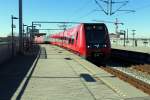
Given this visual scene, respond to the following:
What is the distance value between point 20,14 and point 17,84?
23.3 m

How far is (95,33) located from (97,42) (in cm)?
73

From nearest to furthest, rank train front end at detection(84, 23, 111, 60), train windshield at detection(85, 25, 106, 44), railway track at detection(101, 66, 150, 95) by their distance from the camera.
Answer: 1. railway track at detection(101, 66, 150, 95)
2. train front end at detection(84, 23, 111, 60)
3. train windshield at detection(85, 25, 106, 44)

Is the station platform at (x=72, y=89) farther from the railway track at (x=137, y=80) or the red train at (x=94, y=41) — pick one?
the red train at (x=94, y=41)

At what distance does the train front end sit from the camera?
26.1 metres

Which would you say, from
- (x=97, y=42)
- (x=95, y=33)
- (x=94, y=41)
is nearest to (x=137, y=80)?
(x=97, y=42)

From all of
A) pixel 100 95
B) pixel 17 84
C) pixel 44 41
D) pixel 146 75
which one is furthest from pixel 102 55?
pixel 44 41

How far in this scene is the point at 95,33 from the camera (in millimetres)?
26750

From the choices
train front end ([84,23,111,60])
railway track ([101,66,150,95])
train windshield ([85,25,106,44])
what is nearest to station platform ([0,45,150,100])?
railway track ([101,66,150,95])

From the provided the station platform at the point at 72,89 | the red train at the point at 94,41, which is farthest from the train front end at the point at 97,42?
the station platform at the point at 72,89

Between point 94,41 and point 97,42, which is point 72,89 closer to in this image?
point 97,42

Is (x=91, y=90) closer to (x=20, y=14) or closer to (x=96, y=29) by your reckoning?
(x=96, y=29)

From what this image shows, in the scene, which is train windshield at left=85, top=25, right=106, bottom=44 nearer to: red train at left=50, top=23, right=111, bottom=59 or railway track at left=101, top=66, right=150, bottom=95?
red train at left=50, top=23, right=111, bottom=59

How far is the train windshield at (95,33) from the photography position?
26.5 metres

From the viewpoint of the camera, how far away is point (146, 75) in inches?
806
